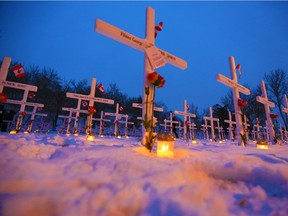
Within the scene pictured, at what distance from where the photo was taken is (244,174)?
5.64 ft

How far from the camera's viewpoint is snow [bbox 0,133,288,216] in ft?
3.67

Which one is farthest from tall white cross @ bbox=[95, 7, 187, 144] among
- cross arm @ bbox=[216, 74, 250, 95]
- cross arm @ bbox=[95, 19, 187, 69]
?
cross arm @ bbox=[216, 74, 250, 95]

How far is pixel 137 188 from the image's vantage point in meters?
1.36

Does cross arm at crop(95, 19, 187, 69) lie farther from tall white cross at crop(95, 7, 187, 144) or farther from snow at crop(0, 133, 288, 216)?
snow at crop(0, 133, 288, 216)

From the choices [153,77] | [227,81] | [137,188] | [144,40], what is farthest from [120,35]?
[227,81]

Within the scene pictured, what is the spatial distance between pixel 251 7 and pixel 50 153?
840ft

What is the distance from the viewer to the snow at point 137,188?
112cm

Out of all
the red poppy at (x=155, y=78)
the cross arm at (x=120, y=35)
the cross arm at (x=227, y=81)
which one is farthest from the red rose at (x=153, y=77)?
the cross arm at (x=227, y=81)

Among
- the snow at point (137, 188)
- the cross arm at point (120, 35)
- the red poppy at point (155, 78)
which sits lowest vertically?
the snow at point (137, 188)

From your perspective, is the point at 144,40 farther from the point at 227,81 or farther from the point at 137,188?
the point at 227,81

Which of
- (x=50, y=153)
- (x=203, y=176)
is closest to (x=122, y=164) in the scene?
(x=203, y=176)

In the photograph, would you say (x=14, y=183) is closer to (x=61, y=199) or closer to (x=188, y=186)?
(x=61, y=199)

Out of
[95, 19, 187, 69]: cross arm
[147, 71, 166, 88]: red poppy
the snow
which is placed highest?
[95, 19, 187, 69]: cross arm

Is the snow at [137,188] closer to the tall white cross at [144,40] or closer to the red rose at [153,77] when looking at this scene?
the tall white cross at [144,40]
